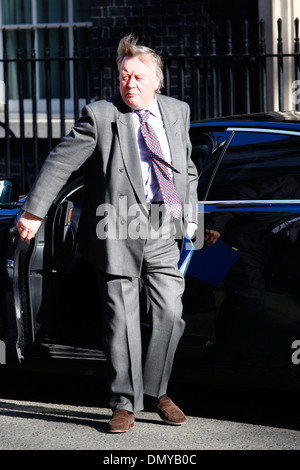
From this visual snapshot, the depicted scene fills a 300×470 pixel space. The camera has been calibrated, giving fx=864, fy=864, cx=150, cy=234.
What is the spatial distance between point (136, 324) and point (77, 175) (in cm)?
91

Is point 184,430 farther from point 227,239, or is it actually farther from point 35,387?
point 35,387

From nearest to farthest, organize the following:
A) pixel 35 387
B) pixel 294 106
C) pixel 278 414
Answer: pixel 278 414 < pixel 35 387 < pixel 294 106

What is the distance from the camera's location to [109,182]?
389 centimetres

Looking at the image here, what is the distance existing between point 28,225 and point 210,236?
32.6 inches

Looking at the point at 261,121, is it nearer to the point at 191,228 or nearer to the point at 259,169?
the point at 259,169

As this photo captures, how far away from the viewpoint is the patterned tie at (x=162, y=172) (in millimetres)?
3891

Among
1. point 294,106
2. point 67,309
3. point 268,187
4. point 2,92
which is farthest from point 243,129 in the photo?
point 2,92

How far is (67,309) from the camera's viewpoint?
14.3 feet

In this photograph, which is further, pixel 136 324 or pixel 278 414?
pixel 278 414

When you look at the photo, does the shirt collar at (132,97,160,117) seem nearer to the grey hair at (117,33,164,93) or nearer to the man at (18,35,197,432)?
the man at (18,35,197,432)

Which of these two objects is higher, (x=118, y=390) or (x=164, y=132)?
(x=164, y=132)

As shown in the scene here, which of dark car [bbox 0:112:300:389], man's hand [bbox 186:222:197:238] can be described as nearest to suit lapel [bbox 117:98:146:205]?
man's hand [bbox 186:222:197:238]

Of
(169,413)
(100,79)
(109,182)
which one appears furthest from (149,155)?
(100,79)

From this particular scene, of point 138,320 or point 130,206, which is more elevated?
point 130,206
